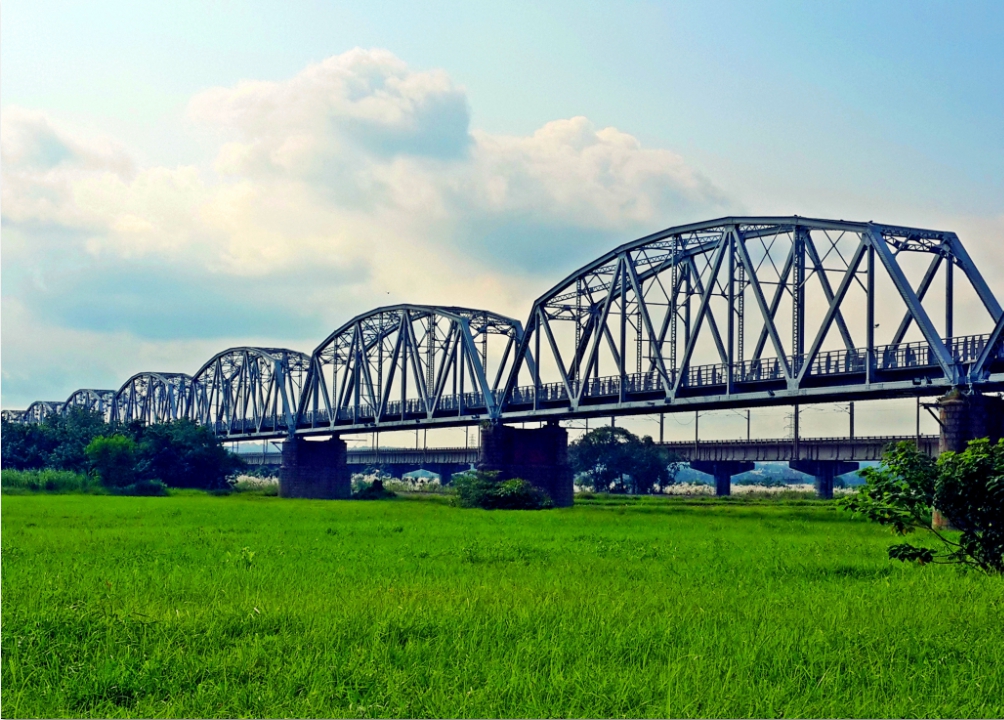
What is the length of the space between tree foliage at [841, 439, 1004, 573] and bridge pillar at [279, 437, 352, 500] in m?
100

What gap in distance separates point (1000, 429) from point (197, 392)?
14294 cm

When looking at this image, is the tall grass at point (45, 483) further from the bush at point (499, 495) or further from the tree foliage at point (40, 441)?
the bush at point (499, 495)

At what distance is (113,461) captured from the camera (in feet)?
325

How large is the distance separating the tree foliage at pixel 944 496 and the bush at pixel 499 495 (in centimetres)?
5328

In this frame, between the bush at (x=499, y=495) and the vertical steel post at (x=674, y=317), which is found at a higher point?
the vertical steel post at (x=674, y=317)

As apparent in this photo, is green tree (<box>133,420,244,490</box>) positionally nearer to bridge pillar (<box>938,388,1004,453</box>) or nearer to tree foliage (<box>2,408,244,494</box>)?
tree foliage (<box>2,408,244,494</box>)

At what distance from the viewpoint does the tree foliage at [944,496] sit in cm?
1884

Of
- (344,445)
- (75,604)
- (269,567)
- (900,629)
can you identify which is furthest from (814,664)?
(344,445)

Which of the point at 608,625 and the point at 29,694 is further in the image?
the point at 608,625

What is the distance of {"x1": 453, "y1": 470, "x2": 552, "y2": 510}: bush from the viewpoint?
2874 inches

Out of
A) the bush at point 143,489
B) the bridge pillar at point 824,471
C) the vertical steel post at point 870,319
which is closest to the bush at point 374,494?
the bush at point 143,489

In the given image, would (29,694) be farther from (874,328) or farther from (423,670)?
(874,328)

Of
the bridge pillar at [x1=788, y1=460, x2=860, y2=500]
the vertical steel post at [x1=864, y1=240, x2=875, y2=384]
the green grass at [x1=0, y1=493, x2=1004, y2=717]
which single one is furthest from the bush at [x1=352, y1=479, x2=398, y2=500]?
the green grass at [x1=0, y1=493, x2=1004, y2=717]

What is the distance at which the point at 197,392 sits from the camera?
6811 inches
